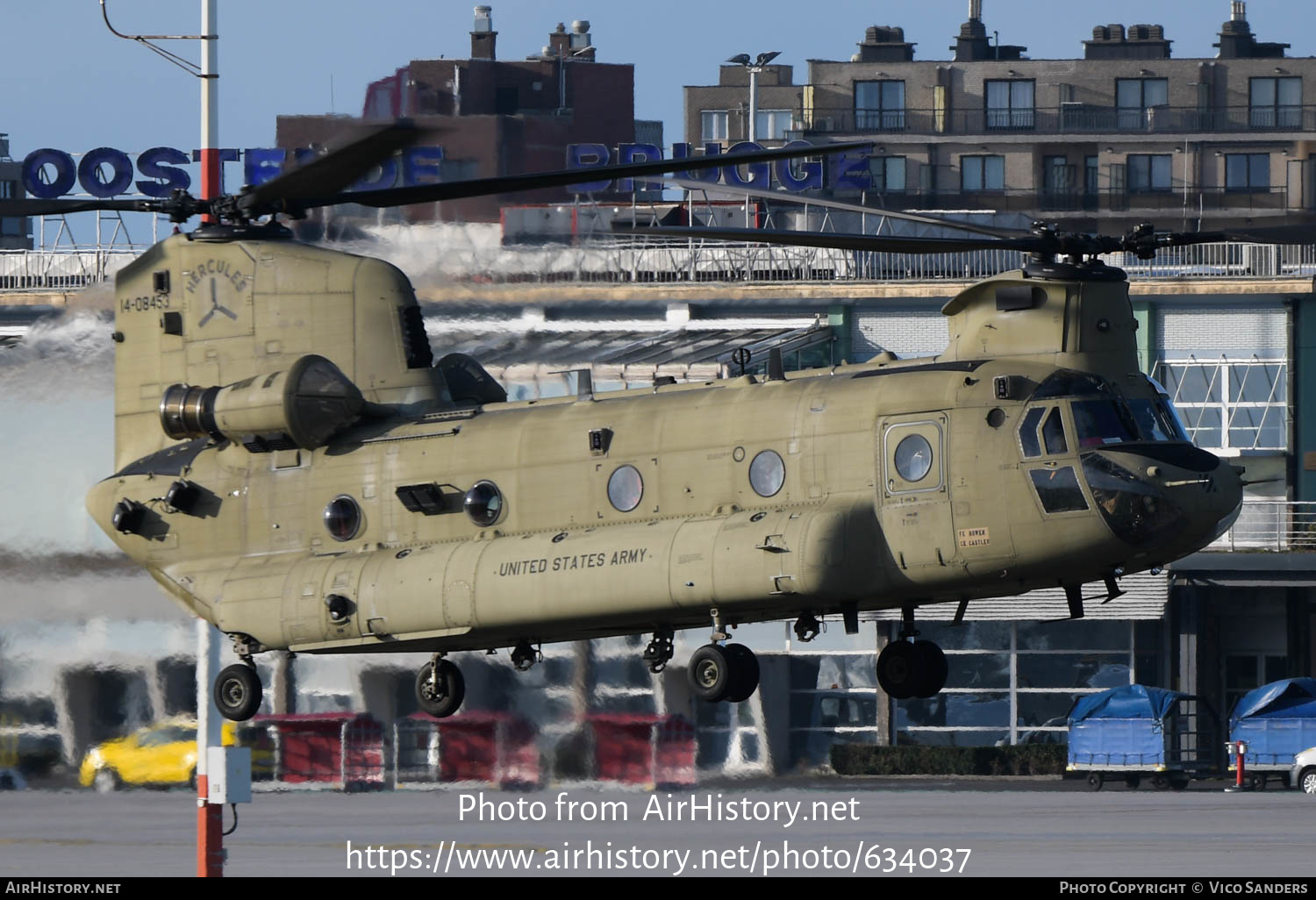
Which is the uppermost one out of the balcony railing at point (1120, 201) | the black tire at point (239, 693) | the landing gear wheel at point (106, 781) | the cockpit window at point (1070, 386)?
the balcony railing at point (1120, 201)

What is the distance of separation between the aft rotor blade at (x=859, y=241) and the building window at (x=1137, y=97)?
90.1 meters

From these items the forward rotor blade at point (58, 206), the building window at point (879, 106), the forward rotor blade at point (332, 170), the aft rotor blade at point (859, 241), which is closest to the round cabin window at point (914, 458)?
the aft rotor blade at point (859, 241)

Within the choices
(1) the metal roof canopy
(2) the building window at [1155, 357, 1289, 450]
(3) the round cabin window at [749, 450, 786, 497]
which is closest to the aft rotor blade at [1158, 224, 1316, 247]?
(3) the round cabin window at [749, 450, 786, 497]

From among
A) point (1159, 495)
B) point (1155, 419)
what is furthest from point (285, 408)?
point (1159, 495)

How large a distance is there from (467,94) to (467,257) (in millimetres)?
73249

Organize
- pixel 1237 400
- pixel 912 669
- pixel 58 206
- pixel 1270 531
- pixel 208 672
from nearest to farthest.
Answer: pixel 912 669 < pixel 58 206 < pixel 208 672 < pixel 1270 531 < pixel 1237 400

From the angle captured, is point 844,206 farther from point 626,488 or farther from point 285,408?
point 285,408

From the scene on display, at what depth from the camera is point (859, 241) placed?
94.1 ft

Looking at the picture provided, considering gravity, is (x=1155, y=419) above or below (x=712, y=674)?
above

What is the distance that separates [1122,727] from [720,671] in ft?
111

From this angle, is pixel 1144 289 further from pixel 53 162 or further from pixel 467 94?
pixel 467 94

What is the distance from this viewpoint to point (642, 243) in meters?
68.0

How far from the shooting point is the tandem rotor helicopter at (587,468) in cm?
2719

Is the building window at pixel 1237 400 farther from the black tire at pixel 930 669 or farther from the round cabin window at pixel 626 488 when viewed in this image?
the round cabin window at pixel 626 488
